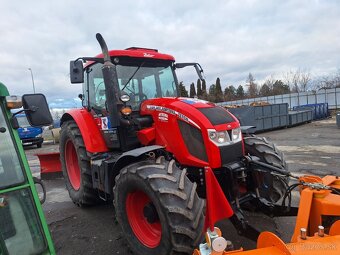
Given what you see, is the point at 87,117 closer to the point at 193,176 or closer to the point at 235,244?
the point at 193,176

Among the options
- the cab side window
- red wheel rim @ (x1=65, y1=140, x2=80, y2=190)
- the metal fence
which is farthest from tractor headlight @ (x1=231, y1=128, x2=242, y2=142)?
the metal fence

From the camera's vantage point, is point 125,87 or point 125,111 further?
point 125,87

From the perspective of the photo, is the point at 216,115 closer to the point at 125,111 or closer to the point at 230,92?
the point at 125,111

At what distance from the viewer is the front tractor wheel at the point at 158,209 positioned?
298 centimetres

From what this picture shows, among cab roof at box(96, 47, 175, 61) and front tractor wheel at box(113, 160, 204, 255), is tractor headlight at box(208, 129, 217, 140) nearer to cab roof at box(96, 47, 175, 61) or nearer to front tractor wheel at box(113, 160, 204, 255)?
front tractor wheel at box(113, 160, 204, 255)

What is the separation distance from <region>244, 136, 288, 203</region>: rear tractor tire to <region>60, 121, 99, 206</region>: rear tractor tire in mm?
2619

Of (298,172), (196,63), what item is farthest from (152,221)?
(298,172)

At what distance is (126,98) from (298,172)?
5.19 meters

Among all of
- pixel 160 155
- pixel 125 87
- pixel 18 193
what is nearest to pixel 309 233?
pixel 160 155

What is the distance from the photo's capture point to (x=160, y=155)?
3.81 meters

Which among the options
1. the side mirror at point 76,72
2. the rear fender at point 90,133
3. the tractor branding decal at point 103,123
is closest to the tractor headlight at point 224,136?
the tractor branding decal at point 103,123

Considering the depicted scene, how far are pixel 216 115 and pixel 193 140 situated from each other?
0.44m

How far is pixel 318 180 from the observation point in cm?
306

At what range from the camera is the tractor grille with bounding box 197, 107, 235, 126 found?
376 centimetres
